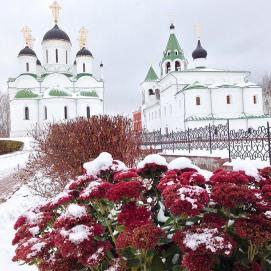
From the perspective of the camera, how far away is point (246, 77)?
38000 mm

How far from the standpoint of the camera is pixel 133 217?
1.85 m

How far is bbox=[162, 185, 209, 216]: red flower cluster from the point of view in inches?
66.9

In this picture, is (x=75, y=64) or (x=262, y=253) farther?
(x=75, y=64)

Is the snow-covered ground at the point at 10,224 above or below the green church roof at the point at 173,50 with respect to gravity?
below

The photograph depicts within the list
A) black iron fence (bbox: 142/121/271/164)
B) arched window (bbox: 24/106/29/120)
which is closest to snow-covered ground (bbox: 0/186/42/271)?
black iron fence (bbox: 142/121/271/164)

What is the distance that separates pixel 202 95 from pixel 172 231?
32.2m

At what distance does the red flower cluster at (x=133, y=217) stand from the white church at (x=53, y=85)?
35.3 metres

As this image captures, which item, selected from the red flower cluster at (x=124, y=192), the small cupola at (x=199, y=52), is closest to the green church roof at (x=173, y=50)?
the small cupola at (x=199, y=52)

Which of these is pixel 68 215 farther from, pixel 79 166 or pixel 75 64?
pixel 75 64

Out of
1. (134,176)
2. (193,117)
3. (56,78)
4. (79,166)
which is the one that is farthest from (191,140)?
(56,78)

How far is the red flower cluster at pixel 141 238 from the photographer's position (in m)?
1.64

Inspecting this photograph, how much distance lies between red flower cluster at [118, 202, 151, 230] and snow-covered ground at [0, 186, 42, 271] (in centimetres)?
135

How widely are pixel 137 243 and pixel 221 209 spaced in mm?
597

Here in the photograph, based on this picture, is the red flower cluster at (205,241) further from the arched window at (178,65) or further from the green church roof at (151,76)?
the green church roof at (151,76)
